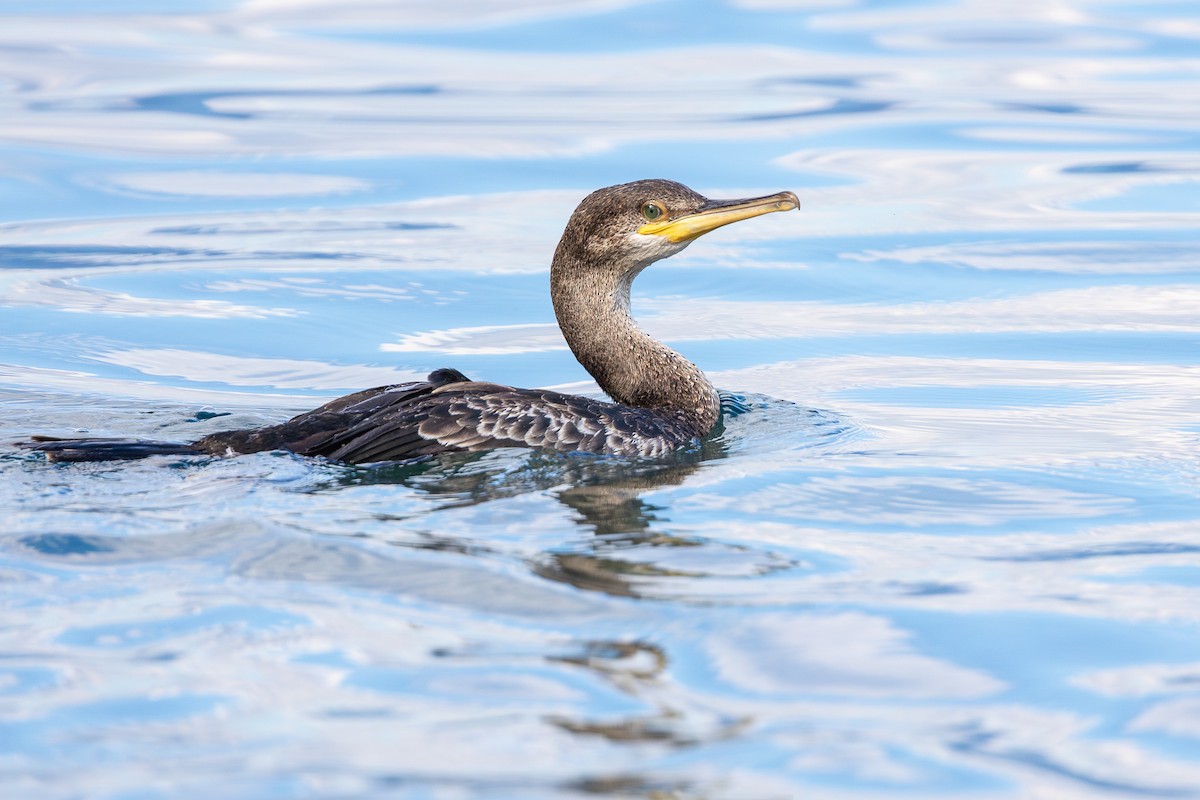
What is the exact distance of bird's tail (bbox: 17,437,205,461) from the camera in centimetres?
715

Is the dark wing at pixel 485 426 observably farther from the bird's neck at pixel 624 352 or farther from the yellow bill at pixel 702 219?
the yellow bill at pixel 702 219

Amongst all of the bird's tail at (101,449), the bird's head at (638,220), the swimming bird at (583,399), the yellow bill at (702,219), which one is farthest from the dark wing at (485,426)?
the yellow bill at (702,219)

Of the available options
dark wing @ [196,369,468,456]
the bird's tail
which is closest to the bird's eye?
dark wing @ [196,369,468,456]

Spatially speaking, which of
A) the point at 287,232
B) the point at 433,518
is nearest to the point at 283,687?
the point at 433,518

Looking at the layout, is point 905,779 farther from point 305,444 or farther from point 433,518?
point 305,444

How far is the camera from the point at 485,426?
24.3 ft

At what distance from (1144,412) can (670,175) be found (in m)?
6.04

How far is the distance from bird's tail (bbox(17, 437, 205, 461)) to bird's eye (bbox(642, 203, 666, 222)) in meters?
2.41

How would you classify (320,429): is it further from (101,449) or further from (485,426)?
(101,449)

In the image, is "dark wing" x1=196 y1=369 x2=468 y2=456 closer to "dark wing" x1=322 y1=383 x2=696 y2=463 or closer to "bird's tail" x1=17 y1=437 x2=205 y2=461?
"dark wing" x1=322 y1=383 x2=696 y2=463

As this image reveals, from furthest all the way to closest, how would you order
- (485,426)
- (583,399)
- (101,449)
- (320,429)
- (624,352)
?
(624,352), (583,399), (320,429), (485,426), (101,449)

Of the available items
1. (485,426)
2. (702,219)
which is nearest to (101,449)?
(485,426)

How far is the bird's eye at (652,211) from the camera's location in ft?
27.2

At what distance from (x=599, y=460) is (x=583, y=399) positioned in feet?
1.46
